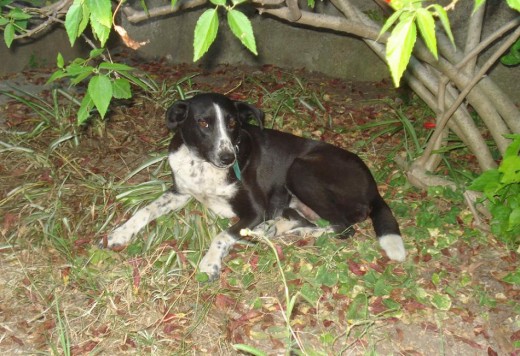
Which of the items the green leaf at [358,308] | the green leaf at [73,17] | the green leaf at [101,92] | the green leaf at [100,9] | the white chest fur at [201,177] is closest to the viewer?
the green leaf at [100,9]

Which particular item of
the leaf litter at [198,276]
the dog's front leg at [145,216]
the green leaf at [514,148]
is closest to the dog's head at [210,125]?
the dog's front leg at [145,216]

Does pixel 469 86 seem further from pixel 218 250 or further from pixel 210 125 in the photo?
pixel 218 250

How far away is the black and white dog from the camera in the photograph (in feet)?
14.0

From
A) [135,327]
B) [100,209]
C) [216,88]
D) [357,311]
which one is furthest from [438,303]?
[216,88]

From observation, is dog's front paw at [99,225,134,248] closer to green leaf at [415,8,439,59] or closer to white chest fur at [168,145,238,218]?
white chest fur at [168,145,238,218]

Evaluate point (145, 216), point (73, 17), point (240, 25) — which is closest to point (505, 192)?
point (145, 216)

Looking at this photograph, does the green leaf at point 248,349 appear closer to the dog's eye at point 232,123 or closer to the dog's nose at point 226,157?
the dog's nose at point 226,157

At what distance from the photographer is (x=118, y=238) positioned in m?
4.32

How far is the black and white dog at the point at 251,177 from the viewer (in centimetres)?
427

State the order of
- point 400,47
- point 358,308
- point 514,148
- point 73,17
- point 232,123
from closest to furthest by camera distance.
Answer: point 400,47, point 73,17, point 358,308, point 514,148, point 232,123

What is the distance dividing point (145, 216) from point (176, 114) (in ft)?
2.69

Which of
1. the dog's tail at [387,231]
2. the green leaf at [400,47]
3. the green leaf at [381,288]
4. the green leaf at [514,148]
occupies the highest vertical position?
the green leaf at [400,47]

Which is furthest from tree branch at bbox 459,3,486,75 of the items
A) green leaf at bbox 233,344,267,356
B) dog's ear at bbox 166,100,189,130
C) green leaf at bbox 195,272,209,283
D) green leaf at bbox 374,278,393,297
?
green leaf at bbox 233,344,267,356

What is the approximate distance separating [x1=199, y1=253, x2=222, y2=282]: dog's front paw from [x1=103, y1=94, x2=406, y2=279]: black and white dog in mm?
36
